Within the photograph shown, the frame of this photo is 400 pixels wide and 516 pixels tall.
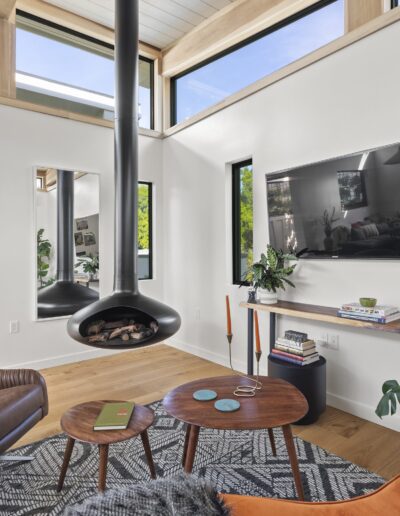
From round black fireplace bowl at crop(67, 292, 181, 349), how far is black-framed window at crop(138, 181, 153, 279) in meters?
1.45

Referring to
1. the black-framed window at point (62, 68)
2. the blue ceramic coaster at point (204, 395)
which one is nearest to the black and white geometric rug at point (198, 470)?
the blue ceramic coaster at point (204, 395)

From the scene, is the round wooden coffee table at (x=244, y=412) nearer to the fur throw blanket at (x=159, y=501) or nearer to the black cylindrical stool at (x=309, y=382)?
the black cylindrical stool at (x=309, y=382)

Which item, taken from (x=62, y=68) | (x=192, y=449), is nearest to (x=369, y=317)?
(x=192, y=449)

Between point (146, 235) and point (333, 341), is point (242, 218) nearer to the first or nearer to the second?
point (146, 235)

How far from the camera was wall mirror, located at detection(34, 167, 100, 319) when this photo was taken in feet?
12.3

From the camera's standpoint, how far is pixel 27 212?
3.64 metres

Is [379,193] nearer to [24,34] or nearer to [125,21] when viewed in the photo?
[125,21]

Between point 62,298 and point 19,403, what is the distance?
6.70ft

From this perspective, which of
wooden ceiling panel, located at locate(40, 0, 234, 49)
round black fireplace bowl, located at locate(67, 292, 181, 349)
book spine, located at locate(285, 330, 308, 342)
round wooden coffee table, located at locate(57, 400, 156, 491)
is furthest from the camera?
wooden ceiling panel, located at locate(40, 0, 234, 49)

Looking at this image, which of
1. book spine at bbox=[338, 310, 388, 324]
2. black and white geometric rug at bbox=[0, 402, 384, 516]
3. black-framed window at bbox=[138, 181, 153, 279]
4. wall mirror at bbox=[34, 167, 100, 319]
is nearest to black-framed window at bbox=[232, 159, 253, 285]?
A: black-framed window at bbox=[138, 181, 153, 279]

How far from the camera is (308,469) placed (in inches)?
78.5

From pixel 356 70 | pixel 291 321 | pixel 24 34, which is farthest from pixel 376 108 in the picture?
pixel 24 34

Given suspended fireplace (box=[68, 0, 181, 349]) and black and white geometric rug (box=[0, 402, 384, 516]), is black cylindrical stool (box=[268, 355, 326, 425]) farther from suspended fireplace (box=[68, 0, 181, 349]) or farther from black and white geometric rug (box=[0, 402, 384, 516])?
suspended fireplace (box=[68, 0, 181, 349])

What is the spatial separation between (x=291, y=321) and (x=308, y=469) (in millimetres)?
1308
